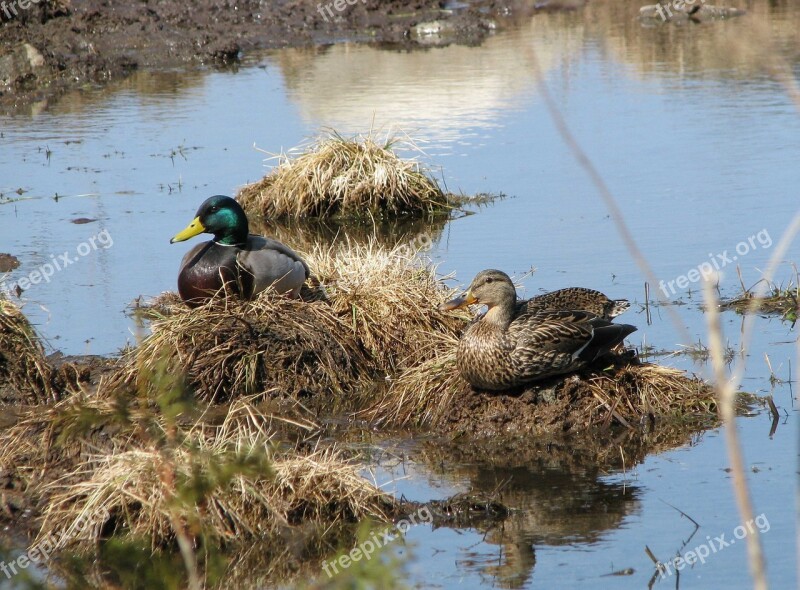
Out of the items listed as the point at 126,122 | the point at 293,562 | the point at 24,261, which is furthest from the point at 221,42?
the point at 293,562

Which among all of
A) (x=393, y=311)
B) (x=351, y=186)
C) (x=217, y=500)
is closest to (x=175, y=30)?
(x=351, y=186)

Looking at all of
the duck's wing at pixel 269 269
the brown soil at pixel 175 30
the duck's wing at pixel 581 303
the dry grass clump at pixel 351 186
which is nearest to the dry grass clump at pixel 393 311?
the duck's wing at pixel 269 269

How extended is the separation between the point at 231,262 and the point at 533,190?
17.1 feet

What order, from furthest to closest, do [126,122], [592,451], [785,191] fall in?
[126,122] → [785,191] → [592,451]

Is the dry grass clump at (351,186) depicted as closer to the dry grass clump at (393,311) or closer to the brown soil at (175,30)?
the dry grass clump at (393,311)

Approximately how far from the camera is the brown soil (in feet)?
68.5

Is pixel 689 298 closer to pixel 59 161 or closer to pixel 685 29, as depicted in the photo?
pixel 59 161

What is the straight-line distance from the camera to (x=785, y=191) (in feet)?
37.9

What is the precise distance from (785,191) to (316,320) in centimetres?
564

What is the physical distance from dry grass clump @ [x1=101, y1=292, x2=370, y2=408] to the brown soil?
42.0 ft

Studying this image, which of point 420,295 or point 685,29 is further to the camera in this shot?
point 685,29

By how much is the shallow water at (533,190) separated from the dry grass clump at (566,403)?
30 centimetres

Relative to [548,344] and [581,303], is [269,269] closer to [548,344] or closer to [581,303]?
[581,303]

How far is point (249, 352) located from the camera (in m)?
7.46
